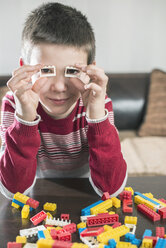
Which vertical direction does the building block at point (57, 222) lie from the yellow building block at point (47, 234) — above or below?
below

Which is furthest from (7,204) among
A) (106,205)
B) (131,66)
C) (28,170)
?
(131,66)

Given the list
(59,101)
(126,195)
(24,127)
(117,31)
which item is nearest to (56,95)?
(59,101)

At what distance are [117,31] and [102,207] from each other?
2195 mm

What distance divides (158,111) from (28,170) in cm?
165

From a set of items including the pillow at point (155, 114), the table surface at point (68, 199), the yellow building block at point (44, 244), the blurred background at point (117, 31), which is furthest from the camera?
the blurred background at point (117, 31)

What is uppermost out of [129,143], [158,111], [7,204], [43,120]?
[43,120]

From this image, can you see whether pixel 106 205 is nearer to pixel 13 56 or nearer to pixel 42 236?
pixel 42 236

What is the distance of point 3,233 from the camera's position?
2.04 ft

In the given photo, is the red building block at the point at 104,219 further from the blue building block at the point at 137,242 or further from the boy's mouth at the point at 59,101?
the boy's mouth at the point at 59,101

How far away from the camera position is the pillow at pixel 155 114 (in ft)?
7.60

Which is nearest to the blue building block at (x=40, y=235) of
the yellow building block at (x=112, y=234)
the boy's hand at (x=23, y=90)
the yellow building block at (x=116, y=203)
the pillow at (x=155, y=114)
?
the yellow building block at (x=112, y=234)

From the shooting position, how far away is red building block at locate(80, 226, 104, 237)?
2.01 feet

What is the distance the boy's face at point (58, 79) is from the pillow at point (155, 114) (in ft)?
4.78

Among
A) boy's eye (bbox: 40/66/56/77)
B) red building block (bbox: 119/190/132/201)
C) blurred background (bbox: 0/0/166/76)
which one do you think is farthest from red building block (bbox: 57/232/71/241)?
blurred background (bbox: 0/0/166/76)
